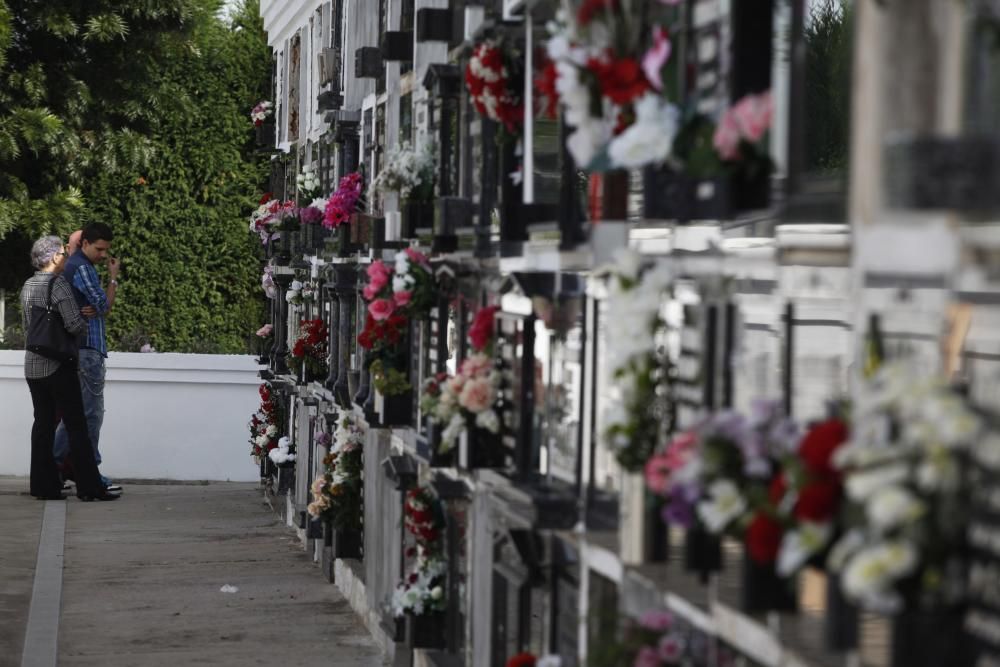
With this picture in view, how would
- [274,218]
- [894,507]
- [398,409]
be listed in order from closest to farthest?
[894,507], [398,409], [274,218]

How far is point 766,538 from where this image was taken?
308 cm

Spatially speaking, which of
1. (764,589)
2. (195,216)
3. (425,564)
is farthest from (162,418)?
(764,589)

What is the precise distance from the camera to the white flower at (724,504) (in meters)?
3.24

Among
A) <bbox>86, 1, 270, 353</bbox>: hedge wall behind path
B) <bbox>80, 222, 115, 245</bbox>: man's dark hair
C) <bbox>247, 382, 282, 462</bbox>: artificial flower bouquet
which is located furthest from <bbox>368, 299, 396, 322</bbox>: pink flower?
<bbox>86, 1, 270, 353</bbox>: hedge wall behind path

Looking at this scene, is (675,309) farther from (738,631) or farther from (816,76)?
(816,76)

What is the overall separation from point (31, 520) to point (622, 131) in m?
9.37

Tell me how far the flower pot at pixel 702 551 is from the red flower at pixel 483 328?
7.94ft

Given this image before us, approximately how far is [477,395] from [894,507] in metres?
3.50

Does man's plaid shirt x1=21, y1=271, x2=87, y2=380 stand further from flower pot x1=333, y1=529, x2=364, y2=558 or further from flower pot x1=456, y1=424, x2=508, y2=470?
flower pot x1=456, y1=424, x2=508, y2=470

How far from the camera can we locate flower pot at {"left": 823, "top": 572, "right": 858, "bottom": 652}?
311 cm

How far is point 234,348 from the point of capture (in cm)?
1884

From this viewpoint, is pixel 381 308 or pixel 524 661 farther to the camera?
pixel 381 308

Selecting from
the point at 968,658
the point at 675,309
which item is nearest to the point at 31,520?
the point at 675,309

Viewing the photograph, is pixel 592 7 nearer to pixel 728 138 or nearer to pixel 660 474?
pixel 728 138
